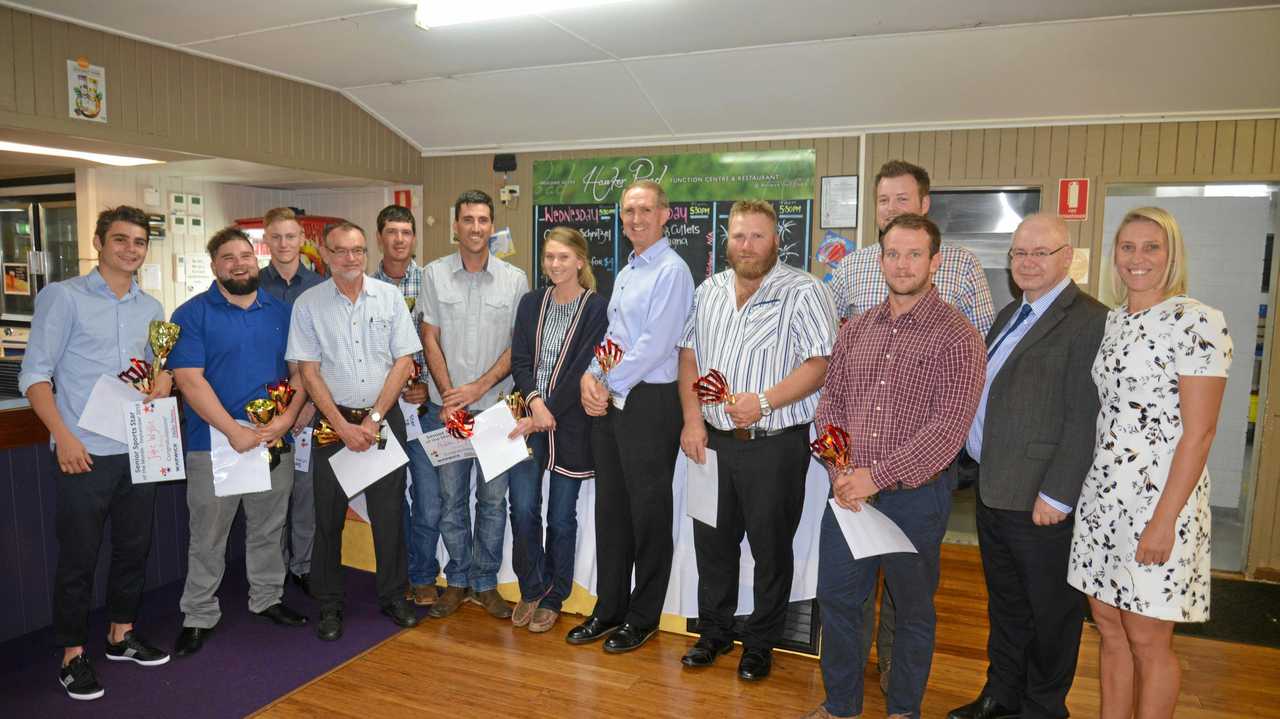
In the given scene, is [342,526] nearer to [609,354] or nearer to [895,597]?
[609,354]

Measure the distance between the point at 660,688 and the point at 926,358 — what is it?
1.55 meters

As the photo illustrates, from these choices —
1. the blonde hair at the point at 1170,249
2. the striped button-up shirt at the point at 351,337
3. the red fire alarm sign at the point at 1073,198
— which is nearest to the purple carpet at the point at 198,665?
the striped button-up shirt at the point at 351,337

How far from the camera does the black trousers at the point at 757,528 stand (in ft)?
9.20

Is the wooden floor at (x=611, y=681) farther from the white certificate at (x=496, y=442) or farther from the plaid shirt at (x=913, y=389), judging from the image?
the plaid shirt at (x=913, y=389)

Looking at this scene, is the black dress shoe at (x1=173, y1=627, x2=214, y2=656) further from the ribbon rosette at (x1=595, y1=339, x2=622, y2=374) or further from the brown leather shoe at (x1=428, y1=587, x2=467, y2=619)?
the ribbon rosette at (x1=595, y1=339, x2=622, y2=374)

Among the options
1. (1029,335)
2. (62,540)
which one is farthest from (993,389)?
(62,540)

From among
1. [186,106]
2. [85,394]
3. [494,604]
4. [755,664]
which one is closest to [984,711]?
[755,664]

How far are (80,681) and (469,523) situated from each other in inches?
58.9

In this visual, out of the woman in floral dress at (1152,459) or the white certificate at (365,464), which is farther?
the white certificate at (365,464)

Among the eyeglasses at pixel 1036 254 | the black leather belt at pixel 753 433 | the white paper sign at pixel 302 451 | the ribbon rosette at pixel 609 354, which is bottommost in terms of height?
the white paper sign at pixel 302 451

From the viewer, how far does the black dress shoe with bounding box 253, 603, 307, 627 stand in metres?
3.42

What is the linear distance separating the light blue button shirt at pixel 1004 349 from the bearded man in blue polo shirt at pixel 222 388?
2.63 m

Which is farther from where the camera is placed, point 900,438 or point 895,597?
point 895,597

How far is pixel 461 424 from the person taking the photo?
3.23 m
